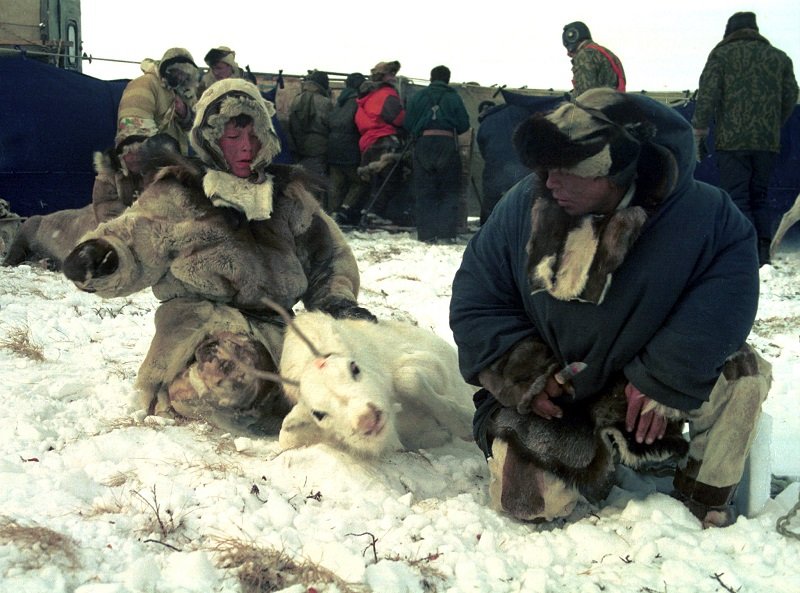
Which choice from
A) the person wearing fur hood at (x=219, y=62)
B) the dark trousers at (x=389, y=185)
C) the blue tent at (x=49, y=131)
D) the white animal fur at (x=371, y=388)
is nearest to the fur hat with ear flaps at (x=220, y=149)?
the white animal fur at (x=371, y=388)

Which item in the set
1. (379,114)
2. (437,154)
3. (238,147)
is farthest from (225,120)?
(379,114)

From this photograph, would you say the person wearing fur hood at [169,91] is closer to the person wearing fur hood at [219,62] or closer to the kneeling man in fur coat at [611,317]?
the person wearing fur hood at [219,62]

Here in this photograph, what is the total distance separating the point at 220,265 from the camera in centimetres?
361

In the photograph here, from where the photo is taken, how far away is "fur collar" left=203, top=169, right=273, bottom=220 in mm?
3592

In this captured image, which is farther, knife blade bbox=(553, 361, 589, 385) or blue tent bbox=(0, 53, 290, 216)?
blue tent bbox=(0, 53, 290, 216)

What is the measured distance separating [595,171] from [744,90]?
16.9 feet

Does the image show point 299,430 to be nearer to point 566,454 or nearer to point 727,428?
point 566,454

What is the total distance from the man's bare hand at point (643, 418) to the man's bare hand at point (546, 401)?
23cm

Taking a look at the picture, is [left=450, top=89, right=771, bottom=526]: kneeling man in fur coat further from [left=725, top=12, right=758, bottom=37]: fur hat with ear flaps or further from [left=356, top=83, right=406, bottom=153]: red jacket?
[left=356, top=83, right=406, bottom=153]: red jacket

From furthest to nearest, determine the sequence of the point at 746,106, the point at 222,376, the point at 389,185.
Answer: the point at 389,185, the point at 746,106, the point at 222,376

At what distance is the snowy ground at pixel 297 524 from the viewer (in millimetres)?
2178

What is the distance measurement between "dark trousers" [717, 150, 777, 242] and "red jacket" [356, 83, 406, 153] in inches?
168

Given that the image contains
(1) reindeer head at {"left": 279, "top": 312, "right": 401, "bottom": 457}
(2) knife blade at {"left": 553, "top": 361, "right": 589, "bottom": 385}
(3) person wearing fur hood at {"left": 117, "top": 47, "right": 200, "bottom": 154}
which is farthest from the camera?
(3) person wearing fur hood at {"left": 117, "top": 47, "right": 200, "bottom": 154}

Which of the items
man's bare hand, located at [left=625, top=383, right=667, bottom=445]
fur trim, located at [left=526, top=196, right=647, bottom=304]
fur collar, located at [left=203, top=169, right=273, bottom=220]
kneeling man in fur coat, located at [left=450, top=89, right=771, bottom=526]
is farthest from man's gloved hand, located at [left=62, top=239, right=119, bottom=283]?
man's bare hand, located at [left=625, top=383, right=667, bottom=445]
